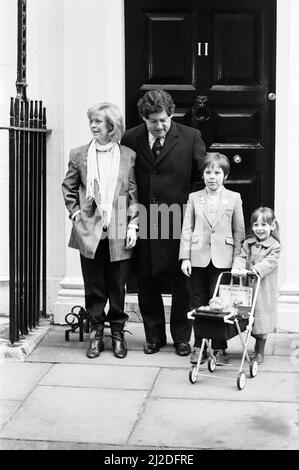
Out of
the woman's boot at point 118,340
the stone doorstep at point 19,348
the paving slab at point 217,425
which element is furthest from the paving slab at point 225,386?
the stone doorstep at point 19,348

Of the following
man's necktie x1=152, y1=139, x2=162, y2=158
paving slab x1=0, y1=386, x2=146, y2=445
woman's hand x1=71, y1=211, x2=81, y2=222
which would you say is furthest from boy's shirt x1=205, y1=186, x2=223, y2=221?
paving slab x1=0, y1=386, x2=146, y2=445

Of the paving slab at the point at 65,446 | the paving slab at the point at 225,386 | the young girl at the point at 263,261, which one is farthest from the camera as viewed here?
the young girl at the point at 263,261

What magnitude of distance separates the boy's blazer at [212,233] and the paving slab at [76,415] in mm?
1105

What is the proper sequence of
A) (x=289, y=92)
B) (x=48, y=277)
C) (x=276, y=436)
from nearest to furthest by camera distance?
(x=276, y=436) → (x=289, y=92) → (x=48, y=277)

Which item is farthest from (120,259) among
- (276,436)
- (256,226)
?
(276,436)

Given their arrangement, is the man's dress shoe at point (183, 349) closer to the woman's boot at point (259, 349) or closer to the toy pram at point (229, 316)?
the toy pram at point (229, 316)

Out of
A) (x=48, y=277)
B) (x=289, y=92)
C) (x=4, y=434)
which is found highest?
(x=289, y=92)

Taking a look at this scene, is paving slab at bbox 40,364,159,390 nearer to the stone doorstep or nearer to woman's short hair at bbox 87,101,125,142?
the stone doorstep

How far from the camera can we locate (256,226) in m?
6.73

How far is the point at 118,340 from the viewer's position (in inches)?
282

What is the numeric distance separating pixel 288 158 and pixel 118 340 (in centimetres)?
198

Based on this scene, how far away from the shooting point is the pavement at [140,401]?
5.39 meters

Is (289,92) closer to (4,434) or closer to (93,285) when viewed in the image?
(93,285)

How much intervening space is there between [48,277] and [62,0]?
2.28 m
